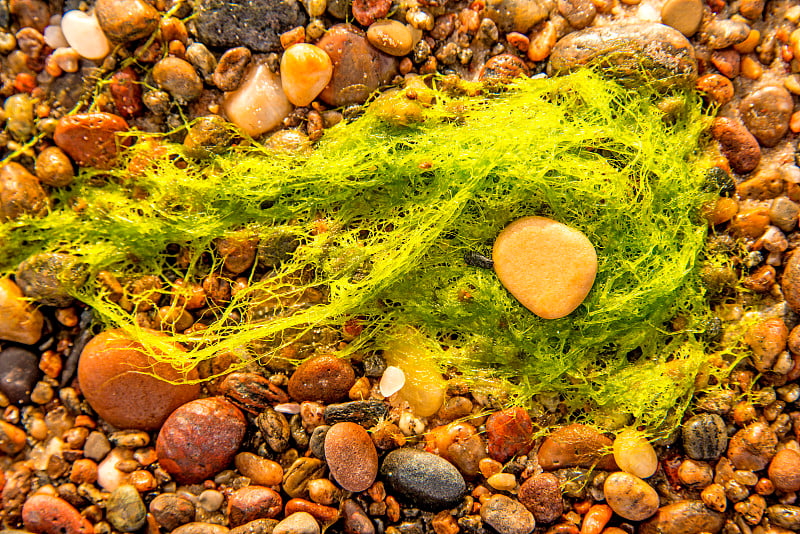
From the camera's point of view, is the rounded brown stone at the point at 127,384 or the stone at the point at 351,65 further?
the stone at the point at 351,65

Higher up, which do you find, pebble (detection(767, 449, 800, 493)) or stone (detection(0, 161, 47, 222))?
stone (detection(0, 161, 47, 222))

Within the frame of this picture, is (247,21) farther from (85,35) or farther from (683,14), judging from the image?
(683,14)

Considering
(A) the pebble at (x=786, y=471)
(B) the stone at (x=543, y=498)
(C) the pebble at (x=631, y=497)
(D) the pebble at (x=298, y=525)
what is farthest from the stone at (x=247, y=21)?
(A) the pebble at (x=786, y=471)

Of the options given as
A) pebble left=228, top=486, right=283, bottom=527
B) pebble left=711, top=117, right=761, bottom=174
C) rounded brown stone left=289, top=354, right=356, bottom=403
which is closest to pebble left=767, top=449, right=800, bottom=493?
pebble left=711, top=117, right=761, bottom=174

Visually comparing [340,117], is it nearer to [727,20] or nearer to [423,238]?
[423,238]

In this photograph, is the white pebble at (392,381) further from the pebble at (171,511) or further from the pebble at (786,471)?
the pebble at (786,471)

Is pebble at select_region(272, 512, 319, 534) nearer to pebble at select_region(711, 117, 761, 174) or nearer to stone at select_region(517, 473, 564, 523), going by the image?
stone at select_region(517, 473, 564, 523)
